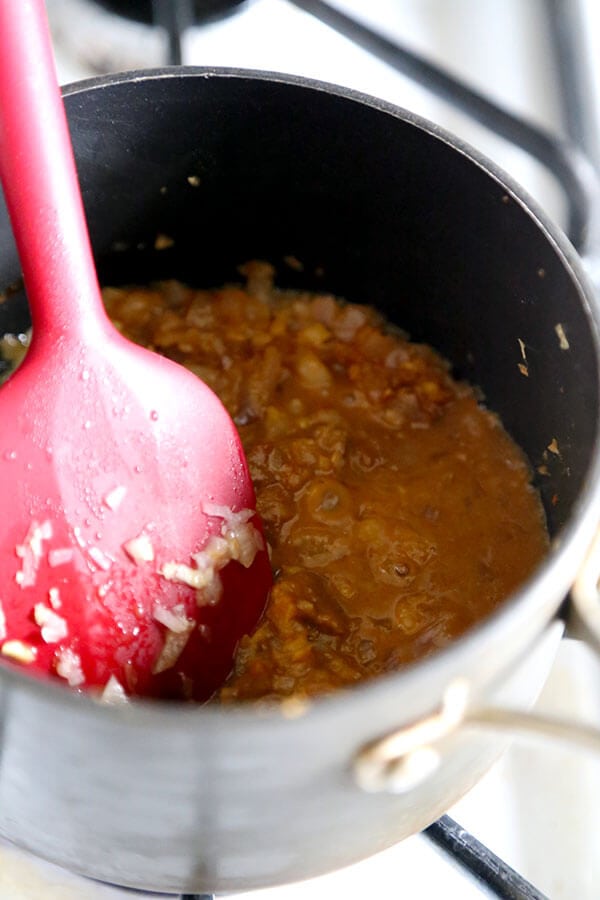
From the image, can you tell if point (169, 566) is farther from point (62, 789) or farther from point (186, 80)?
point (186, 80)

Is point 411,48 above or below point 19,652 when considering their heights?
above

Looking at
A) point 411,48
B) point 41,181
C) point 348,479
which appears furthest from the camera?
point 411,48

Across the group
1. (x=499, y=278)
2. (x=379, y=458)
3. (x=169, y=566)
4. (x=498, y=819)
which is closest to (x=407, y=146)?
(x=499, y=278)

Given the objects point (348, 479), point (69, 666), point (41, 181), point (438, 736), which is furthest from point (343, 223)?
point (438, 736)

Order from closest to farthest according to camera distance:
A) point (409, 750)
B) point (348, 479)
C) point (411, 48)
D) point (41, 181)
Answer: point (409, 750) → point (41, 181) → point (348, 479) → point (411, 48)

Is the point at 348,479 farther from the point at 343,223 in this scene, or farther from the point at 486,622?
the point at 486,622

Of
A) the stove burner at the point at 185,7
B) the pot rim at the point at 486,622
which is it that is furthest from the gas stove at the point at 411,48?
the pot rim at the point at 486,622
